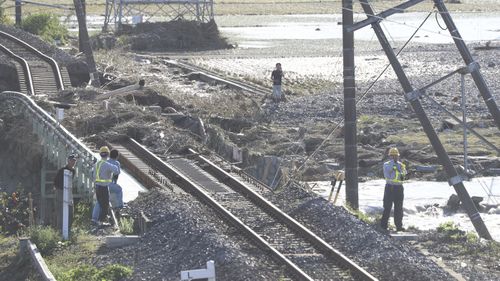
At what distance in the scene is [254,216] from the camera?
71.2 feet

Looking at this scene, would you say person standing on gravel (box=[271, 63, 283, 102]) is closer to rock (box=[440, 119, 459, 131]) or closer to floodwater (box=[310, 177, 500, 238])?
rock (box=[440, 119, 459, 131])

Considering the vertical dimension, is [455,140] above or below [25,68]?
below

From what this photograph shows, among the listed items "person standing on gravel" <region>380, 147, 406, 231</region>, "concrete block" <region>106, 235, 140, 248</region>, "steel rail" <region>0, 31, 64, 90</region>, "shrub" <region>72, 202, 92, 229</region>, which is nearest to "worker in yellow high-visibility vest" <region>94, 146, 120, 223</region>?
"shrub" <region>72, 202, 92, 229</region>

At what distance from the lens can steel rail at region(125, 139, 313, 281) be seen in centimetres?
1802

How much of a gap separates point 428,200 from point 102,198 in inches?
294

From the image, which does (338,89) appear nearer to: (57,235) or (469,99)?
(469,99)

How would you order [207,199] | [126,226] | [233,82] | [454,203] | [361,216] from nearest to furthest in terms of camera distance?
[126,226]
[361,216]
[207,199]
[454,203]
[233,82]

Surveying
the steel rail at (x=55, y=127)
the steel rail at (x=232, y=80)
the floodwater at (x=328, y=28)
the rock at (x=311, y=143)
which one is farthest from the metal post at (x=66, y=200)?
the floodwater at (x=328, y=28)

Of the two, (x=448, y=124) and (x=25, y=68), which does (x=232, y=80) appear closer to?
(x=25, y=68)

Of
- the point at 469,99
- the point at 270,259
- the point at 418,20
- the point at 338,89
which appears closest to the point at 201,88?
the point at 338,89

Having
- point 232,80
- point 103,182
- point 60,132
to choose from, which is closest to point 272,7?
point 232,80

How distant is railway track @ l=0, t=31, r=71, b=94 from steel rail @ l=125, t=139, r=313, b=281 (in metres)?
9.39

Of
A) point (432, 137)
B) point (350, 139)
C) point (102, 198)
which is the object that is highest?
point (432, 137)

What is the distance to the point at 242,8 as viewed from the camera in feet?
344
